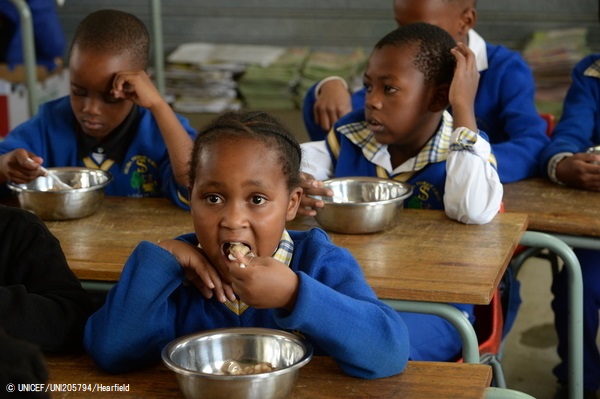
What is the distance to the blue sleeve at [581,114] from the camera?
2939 mm

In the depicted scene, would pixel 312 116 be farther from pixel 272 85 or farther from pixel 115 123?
pixel 272 85

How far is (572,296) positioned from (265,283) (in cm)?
121

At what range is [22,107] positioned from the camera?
16.6 feet

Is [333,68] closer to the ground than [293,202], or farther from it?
closer to the ground

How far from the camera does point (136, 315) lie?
1.45 metres

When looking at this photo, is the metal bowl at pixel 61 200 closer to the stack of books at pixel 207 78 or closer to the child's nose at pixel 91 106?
the child's nose at pixel 91 106

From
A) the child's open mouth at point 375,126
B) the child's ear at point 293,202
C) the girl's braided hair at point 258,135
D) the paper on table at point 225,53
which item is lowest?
the paper on table at point 225,53

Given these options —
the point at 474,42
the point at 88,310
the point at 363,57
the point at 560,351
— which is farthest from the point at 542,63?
the point at 88,310

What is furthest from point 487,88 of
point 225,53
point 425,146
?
point 225,53

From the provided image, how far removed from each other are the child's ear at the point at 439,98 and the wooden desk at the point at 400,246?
333mm

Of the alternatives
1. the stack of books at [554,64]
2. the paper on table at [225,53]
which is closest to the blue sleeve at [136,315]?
the stack of books at [554,64]

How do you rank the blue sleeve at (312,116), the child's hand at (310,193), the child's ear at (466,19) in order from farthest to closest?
the blue sleeve at (312,116)
the child's ear at (466,19)
the child's hand at (310,193)

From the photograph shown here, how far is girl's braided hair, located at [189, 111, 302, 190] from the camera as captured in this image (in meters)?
1.53

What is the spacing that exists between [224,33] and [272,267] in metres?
4.37
